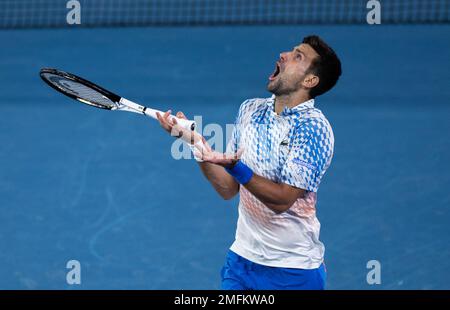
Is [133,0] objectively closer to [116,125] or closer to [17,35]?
[17,35]

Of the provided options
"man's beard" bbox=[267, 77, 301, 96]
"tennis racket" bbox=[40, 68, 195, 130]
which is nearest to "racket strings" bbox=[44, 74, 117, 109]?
"tennis racket" bbox=[40, 68, 195, 130]

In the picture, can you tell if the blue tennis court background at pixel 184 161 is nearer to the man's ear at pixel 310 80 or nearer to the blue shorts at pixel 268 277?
the blue shorts at pixel 268 277

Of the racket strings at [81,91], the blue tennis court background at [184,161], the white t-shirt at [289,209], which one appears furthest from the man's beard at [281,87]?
the blue tennis court background at [184,161]

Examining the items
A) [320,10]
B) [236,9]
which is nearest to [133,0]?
[236,9]

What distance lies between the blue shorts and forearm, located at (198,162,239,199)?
0.41 m

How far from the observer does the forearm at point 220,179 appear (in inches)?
248

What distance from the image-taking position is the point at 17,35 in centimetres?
1302

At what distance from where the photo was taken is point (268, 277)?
630 centimetres

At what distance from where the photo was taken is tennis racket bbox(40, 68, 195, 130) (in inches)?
253

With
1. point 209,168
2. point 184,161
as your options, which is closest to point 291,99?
point 209,168

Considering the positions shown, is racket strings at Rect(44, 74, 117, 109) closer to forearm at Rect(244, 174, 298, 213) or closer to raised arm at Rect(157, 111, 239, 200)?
raised arm at Rect(157, 111, 239, 200)

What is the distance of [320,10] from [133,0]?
249 centimetres

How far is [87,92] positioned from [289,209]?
1.58 metres

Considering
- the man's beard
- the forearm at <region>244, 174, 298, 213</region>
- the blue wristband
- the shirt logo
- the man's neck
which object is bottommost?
the forearm at <region>244, 174, 298, 213</region>
